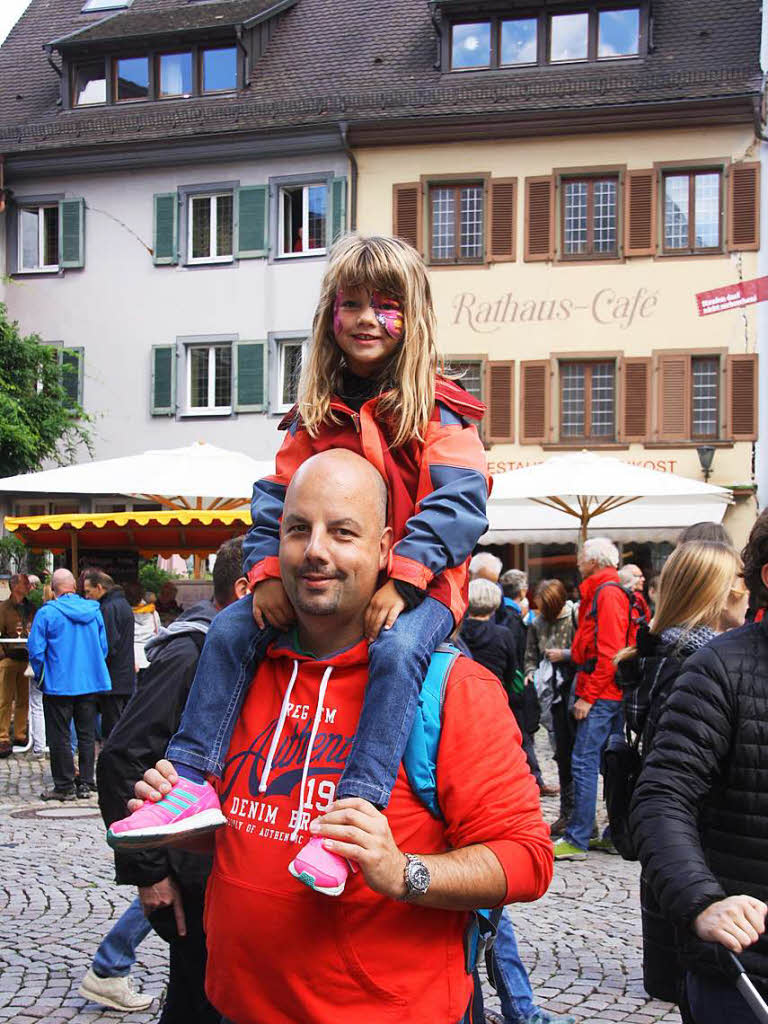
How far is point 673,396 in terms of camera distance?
23.1m

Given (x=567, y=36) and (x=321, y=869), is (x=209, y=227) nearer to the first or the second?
(x=567, y=36)

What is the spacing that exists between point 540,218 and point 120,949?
65.4ft

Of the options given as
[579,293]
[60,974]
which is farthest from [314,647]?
[579,293]

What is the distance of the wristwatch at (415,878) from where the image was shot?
219cm

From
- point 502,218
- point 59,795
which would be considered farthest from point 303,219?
point 59,795

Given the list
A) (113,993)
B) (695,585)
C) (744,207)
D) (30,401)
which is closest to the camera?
(695,585)

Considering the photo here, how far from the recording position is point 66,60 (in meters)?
26.8

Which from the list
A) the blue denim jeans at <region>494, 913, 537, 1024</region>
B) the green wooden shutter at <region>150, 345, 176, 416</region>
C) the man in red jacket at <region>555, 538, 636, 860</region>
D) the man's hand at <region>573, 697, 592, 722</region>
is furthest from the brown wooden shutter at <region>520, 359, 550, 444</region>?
the blue denim jeans at <region>494, 913, 537, 1024</region>

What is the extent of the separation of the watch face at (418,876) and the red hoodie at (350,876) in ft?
0.47

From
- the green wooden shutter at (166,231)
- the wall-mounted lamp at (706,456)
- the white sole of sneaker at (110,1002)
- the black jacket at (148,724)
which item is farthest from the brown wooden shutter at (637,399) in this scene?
the black jacket at (148,724)

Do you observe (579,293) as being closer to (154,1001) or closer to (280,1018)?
(154,1001)

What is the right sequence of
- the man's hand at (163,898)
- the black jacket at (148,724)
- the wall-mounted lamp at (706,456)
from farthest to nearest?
1. the wall-mounted lamp at (706,456)
2. the black jacket at (148,724)
3. the man's hand at (163,898)

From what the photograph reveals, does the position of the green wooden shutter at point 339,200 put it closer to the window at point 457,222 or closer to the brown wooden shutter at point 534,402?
the window at point 457,222

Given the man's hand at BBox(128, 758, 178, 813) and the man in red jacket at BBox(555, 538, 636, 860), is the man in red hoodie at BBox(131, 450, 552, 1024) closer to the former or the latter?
the man's hand at BBox(128, 758, 178, 813)
